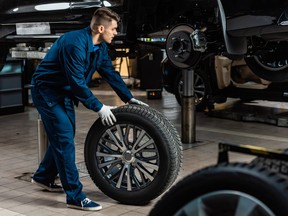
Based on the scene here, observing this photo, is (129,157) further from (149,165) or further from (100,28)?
(100,28)

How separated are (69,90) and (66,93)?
3 cm

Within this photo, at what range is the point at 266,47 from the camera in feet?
21.4

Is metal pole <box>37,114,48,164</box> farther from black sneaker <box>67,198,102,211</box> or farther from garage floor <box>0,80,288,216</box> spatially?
black sneaker <box>67,198,102,211</box>

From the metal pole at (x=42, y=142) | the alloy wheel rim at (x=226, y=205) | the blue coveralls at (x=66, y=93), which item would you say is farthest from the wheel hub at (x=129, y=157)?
the alloy wheel rim at (x=226, y=205)

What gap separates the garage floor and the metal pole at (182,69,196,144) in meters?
0.14

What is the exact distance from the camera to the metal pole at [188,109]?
6.89m

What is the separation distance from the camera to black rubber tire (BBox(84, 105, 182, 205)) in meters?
4.37

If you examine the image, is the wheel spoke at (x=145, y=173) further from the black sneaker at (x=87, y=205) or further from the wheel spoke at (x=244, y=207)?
the wheel spoke at (x=244, y=207)

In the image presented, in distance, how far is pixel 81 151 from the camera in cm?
Answer: 652

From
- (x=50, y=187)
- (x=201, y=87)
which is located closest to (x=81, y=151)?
(x=50, y=187)

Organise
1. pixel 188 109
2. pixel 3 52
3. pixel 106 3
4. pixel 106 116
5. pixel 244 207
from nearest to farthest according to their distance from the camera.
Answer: pixel 244 207
pixel 106 116
pixel 106 3
pixel 188 109
pixel 3 52

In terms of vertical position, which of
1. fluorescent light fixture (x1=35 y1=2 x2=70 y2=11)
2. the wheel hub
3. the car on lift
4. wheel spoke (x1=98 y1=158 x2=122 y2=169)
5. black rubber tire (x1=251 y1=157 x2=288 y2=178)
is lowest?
wheel spoke (x1=98 y1=158 x2=122 y2=169)

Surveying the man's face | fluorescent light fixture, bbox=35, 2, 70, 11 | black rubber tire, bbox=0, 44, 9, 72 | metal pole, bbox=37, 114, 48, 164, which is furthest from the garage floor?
fluorescent light fixture, bbox=35, 2, 70, 11

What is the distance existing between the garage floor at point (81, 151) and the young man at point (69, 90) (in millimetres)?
272
